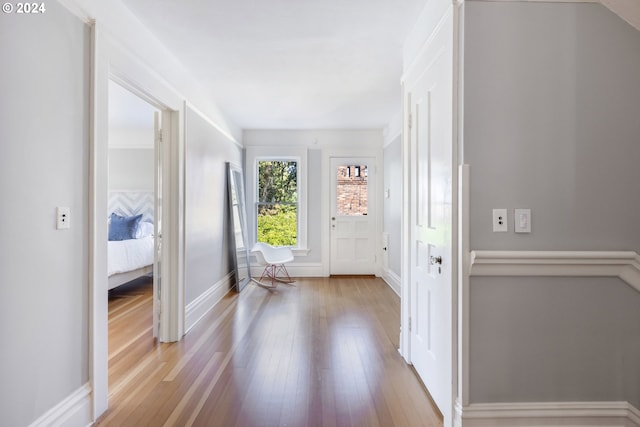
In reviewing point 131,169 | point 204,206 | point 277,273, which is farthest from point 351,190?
point 131,169

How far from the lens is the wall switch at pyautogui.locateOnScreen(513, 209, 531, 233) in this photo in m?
1.80

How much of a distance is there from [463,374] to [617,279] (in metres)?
0.91

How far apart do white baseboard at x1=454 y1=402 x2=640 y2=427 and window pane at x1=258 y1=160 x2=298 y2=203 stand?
462 centimetres

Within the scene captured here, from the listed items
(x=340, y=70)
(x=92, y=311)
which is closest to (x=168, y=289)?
(x=92, y=311)

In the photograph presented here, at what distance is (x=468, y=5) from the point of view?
69.9 inches

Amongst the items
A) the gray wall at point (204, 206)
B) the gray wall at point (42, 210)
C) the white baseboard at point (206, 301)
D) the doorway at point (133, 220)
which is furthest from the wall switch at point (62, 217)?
the white baseboard at point (206, 301)

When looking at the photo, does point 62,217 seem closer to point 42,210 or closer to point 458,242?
point 42,210

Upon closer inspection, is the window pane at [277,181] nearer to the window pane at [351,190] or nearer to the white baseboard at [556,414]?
the window pane at [351,190]

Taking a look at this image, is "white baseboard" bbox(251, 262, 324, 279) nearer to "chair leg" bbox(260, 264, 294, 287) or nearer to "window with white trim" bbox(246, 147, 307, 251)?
"chair leg" bbox(260, 264, 294, 287)

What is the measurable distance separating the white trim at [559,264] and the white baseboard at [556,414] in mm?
622

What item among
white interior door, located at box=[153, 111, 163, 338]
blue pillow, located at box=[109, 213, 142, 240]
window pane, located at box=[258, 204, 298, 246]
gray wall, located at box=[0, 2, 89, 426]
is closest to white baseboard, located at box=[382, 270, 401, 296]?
window pane, located at box=[258, 204, 298, 246]

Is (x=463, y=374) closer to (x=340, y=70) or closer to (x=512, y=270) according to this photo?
(x=512, y=270)

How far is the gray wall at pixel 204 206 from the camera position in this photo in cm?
346

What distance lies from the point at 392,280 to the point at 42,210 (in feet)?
14.3
